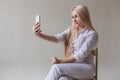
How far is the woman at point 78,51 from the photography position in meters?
1.79

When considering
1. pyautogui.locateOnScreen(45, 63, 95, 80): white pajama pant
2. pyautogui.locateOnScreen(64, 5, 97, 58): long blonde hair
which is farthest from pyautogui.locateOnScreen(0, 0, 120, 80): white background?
pyautogui.locateOnScreen(45, 63, 95, 80): white pajama pant

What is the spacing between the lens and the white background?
9.59 ft

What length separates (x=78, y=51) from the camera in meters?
1.91

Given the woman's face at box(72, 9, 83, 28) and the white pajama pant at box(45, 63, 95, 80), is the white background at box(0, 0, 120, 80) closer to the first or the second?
the woman's face at box(72, 9, 83, 28)

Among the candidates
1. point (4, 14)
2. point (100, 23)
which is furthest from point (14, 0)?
point (100, 23)

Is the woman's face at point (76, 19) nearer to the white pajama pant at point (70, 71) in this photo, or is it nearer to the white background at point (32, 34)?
the white pajama pant at point (70, 71)

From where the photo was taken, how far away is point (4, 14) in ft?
9.54

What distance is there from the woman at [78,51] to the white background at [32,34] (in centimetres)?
98

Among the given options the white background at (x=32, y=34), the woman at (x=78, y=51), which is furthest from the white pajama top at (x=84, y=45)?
the white background at (x=32, y=34)

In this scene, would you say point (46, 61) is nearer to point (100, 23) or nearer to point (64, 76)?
point (100, 23)

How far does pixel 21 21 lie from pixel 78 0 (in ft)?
2.24

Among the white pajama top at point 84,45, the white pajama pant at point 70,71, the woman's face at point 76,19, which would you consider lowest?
the white pajama pant at point 70,71

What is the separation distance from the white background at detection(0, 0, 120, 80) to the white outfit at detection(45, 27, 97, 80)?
41.4 inches

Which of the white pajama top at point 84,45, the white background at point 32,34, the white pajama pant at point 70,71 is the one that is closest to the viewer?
the white pajama pant at point 70,71
